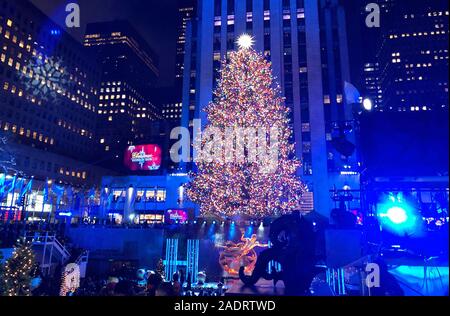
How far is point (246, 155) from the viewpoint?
830 inches

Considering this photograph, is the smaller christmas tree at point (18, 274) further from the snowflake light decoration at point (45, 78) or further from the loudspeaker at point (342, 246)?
the snowflake light decoration at point (45, 78)

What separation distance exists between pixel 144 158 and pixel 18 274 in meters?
A: 31.3

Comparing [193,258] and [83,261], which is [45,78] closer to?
[83,261]

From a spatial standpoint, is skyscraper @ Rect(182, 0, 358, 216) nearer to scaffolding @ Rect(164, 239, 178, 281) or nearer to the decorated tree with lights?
the decorated tree with lights

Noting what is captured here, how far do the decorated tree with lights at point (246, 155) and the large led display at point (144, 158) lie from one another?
18929 mm

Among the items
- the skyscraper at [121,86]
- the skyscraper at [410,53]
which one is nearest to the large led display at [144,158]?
the skyscraper at [121,86]

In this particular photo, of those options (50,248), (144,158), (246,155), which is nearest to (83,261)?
(50,248)

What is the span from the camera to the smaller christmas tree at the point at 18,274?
384 inches

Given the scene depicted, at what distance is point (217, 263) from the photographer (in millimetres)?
17125

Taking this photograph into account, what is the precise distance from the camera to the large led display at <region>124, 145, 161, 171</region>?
4034 centimetres

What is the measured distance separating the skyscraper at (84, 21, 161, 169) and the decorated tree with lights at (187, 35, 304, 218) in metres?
90.3

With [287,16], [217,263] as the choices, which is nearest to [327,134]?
[287,16]
